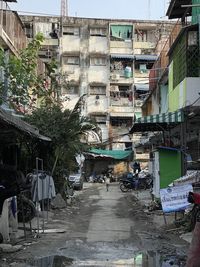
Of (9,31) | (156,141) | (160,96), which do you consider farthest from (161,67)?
(9,31)

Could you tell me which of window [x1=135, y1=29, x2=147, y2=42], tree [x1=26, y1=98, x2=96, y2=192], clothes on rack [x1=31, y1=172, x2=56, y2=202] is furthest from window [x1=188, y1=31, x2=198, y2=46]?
window [x1=135, y1=29, x2=147, y2=42]

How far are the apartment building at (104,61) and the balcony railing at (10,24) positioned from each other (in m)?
28.7

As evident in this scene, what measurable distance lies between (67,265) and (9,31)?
19.8 m

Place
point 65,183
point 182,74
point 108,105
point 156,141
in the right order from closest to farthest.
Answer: point 182,74
point 65,183
point 156,141
point 108,105

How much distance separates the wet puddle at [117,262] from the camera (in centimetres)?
886

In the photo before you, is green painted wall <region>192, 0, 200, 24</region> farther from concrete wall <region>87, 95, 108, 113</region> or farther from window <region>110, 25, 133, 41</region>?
window <region>110, 25, 133, 41</region>

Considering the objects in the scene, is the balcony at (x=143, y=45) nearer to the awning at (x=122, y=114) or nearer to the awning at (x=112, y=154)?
the awning at (x=122, y=114)

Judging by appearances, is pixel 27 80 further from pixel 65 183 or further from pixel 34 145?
pixel 65 183

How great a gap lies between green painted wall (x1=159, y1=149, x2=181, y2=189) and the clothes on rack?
183 inches

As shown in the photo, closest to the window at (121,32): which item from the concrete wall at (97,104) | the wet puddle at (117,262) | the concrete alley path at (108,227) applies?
the concrete wall at (97,104)

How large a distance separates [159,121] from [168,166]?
5.97 ft

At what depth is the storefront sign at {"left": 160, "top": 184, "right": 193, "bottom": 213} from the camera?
1322 cm

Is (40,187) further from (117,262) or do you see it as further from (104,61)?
(104,61)

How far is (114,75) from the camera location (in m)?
58.0
